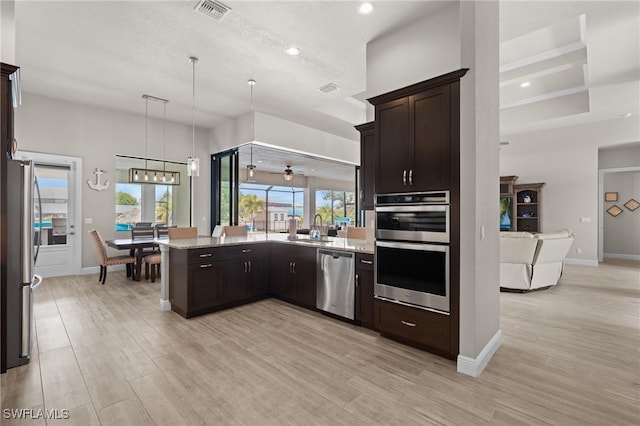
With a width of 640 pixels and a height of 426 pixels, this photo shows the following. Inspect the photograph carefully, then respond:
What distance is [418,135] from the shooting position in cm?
278

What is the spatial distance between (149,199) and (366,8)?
6.83 meters

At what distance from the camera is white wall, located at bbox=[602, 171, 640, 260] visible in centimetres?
817

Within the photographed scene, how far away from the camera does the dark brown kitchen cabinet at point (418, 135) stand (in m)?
2.56

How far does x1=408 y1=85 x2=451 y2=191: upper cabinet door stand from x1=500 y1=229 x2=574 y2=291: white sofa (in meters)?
3.19

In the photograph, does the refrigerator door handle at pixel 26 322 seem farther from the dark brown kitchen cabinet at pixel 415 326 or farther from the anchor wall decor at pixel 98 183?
the anchor wall decor at pixel 98 183

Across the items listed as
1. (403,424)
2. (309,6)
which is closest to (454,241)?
(403,424)

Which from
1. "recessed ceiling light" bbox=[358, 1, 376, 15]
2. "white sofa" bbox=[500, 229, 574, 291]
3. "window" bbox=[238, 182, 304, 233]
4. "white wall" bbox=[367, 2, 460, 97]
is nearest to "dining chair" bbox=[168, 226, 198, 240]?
"white wall" bbox=[367, 2, 460, 97]

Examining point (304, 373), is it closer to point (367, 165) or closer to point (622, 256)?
point (367, 165)

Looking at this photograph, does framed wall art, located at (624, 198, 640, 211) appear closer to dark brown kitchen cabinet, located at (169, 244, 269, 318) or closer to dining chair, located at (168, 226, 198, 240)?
dark brown kitchen cabinet, located at (169, 244, 269, 318)

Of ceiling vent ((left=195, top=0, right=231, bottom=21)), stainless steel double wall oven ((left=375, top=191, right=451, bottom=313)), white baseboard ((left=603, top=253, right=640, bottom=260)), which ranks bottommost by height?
white baseboard ((left=603, top=253, right=640, bottom=260))

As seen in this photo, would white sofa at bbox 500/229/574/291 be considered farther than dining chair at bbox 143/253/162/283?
No

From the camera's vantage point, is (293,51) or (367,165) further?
(293,51)

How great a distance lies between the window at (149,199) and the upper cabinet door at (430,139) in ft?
20.7

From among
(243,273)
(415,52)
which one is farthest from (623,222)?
(243,273)
